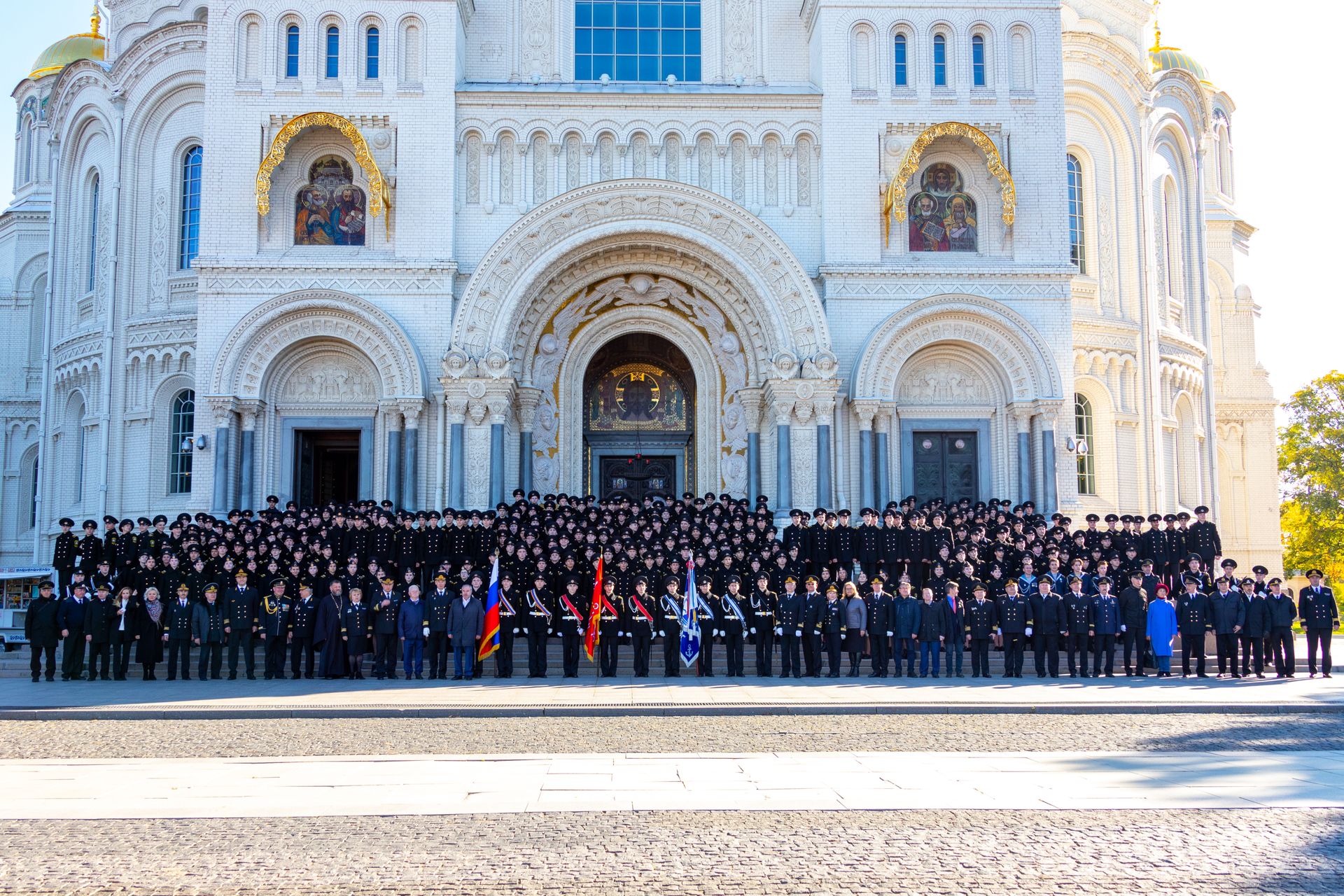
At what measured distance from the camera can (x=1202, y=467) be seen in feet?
111

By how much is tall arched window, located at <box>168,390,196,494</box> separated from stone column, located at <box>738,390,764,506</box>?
1412 centimetres

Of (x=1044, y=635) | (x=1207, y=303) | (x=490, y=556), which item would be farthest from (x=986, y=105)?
(x=490, y=556)

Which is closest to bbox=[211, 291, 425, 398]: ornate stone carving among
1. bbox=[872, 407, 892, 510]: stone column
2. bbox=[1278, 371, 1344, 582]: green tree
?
bbox=[872, 407, 892, 510]: stone column

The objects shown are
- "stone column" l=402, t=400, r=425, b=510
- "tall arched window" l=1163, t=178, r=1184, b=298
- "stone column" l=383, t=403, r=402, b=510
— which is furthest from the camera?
"tall arched window" l=1163, t=178, r=1184, b=298

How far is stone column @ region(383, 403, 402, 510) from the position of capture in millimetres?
26188

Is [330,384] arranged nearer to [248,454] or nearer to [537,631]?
[248,454]

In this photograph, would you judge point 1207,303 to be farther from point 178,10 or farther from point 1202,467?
point 178,10

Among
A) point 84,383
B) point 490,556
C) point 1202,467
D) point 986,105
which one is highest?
point 986,105

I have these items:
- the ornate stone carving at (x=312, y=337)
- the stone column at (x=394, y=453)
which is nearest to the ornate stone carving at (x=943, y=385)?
the ornate stone carving at (x=312, y=337)

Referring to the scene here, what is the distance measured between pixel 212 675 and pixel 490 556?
4961 millimetres

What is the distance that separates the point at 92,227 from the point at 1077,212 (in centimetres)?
2772

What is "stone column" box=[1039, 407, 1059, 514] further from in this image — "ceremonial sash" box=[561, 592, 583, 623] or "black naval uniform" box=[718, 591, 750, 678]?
"ceremonial sash" box=[561, 592, 583, 623]

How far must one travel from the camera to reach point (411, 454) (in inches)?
1029

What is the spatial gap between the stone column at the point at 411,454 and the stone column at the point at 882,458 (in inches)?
412
